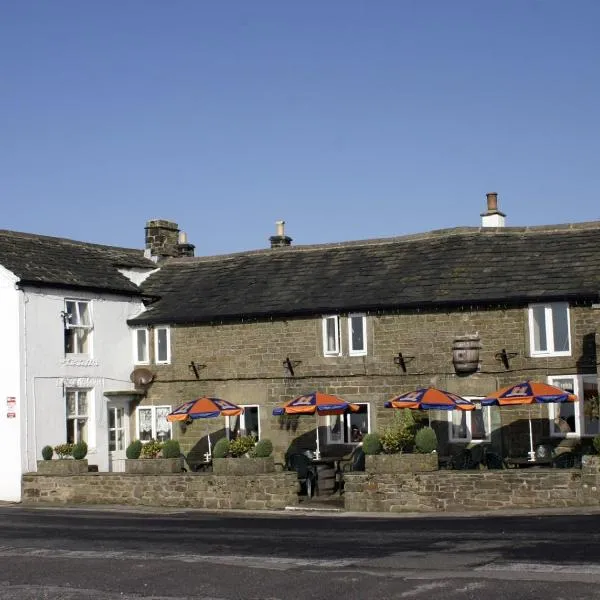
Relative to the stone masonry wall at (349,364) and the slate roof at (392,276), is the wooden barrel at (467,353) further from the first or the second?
the slate roof at (392,276)

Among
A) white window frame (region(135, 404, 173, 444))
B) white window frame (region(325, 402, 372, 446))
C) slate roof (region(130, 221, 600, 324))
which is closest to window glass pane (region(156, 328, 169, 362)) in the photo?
slate roof (region(130, 221, 600, 324))

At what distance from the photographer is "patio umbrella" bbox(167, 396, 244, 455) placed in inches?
1193

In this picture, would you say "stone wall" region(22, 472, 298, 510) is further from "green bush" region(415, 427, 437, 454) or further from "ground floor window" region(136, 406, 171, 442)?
"ground floor window" region(136, 406, 171, 442)

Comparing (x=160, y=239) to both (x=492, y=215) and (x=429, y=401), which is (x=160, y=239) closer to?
(x=492, y=215)

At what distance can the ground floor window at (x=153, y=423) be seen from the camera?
3416 cm

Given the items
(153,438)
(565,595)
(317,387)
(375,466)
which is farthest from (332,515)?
(565,595)

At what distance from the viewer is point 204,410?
99.7 ft

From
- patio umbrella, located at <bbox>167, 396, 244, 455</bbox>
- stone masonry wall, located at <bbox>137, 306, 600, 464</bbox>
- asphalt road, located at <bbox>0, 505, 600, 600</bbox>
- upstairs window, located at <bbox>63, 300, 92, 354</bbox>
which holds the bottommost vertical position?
asphalt road, located at <bbox>0, 505, 600, 600</bbox>

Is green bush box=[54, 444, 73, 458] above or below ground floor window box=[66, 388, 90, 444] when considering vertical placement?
below

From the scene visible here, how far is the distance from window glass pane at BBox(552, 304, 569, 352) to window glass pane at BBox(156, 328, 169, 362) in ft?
Answer: 37.8

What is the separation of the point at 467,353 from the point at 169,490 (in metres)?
8.20

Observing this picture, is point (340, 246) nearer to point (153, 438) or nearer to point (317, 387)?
point (317, 387)

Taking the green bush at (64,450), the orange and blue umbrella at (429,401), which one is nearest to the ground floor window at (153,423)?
the green bush at (64,450)

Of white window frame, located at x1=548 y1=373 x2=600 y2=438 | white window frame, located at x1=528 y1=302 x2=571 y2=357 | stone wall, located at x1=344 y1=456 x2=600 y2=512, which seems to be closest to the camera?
stone wall, located at x1=344 y1=456 x2=600 y2=512
